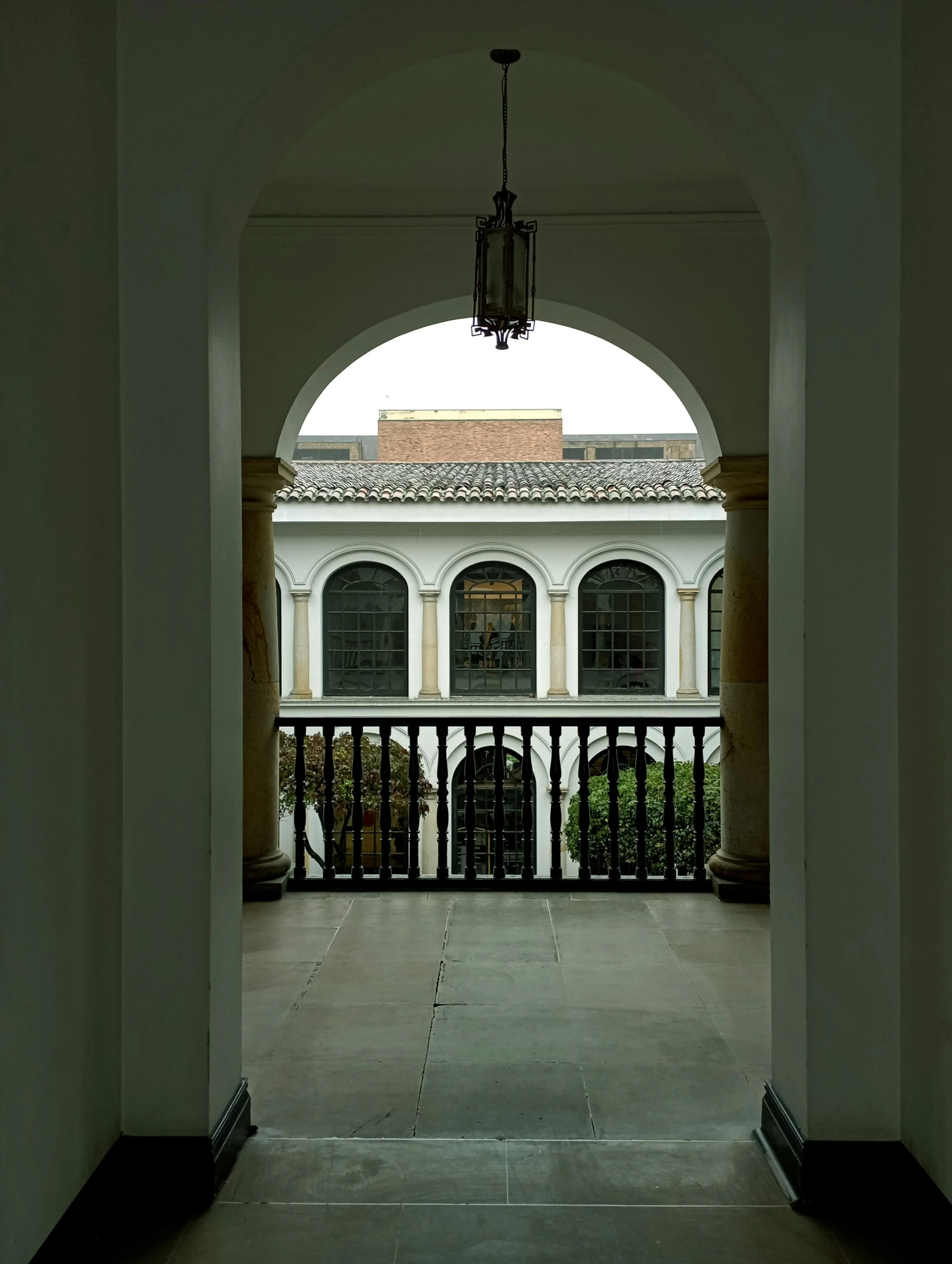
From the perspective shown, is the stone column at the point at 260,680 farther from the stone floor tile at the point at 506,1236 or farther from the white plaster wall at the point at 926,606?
the white plaster wall at the point at 926,606

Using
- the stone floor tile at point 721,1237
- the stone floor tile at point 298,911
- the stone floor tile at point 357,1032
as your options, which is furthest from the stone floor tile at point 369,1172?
the stone floor tile at point 298,911

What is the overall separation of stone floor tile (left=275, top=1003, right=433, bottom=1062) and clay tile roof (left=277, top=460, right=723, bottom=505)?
13.2 meters

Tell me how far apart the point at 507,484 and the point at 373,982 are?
14.5m

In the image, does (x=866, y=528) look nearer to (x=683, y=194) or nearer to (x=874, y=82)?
(x=874, y=82)

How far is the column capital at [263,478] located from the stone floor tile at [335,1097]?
3068 mm

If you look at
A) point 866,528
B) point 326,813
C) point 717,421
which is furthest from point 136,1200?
point 717,421

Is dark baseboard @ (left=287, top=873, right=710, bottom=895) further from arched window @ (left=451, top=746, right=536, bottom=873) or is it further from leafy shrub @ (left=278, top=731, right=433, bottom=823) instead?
arched window @ (left=451, top=746, right=536, bottom=873)

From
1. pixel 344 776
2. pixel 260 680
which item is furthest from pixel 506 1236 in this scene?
pixel 344 776

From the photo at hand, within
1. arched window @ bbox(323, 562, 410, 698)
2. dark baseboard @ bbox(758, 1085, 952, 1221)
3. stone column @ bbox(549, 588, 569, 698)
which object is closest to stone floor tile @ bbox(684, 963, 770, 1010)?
dark baseboard @ bbox(758, 1085, 952, 1221)

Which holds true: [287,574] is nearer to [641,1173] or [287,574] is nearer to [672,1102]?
[672,1102]

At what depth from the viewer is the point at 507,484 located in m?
18.0

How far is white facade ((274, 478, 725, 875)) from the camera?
17.5 m

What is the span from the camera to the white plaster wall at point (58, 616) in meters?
1.98

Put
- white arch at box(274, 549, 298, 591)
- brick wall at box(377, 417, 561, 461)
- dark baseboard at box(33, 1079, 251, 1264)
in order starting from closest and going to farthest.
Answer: dark baseboard at box(33, 1079, 251, 1264) < white arch at box(274, 549, 298, 591) < brick wall at box(377, 417, 561, 461)
